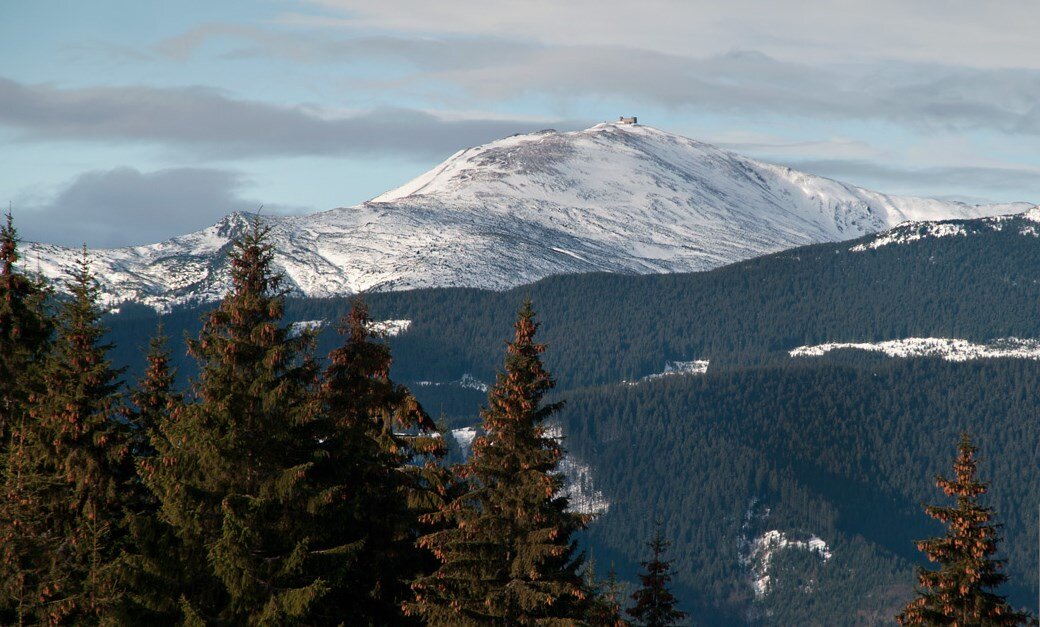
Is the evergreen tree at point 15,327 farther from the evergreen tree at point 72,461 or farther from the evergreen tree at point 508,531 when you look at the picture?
the evergreen tree at point 508,531

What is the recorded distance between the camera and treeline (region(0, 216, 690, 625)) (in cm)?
4016

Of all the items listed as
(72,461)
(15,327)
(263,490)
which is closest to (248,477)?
(263,490)

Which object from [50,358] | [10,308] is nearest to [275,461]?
[50,358]

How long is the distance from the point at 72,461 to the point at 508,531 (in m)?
13.9

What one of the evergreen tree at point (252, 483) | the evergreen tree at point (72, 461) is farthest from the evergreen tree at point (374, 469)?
the evergreen tree at point (72, 461)

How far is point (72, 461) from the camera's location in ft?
156

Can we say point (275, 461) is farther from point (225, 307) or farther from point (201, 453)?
point (225, 307)

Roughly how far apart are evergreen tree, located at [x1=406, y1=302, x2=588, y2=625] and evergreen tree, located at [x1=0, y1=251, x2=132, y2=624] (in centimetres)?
990

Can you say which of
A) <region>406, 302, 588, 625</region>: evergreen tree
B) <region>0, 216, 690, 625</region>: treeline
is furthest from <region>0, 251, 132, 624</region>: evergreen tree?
<region>406, 302, 588, 625</region>: evergreen tree

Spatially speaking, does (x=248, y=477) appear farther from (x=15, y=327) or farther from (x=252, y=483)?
(x=15, y=327)

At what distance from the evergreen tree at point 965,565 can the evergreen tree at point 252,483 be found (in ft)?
60.9

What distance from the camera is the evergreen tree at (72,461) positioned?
43.8m

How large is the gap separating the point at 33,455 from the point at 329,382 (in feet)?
33.1

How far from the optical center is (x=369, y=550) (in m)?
49.7
